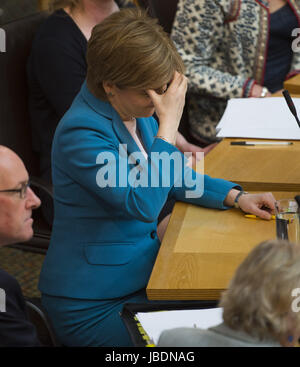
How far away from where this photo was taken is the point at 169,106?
1.45 metres

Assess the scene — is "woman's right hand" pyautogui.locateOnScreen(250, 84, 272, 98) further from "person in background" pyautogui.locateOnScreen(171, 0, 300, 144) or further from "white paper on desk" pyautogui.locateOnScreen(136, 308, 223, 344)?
"white paper on desk" pyautogui.locateOnScreen(136, 308, 223, 344)

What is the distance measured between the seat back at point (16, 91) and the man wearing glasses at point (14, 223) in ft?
2.47

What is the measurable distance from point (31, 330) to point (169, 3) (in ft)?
5.77

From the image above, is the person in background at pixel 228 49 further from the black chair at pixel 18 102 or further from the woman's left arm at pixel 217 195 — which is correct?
the woman's left arm at pixel 217 195

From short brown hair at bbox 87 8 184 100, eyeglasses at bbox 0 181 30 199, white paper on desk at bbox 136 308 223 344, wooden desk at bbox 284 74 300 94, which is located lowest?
white paper on desk at bbox 136 308 223 344

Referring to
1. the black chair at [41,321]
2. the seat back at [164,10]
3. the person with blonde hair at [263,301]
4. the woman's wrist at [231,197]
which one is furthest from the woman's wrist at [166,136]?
the seat back at [164,10]

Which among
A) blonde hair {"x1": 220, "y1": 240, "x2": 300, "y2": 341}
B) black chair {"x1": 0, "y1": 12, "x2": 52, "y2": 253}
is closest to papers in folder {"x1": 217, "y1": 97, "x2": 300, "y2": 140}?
black chair {"x1": 0, "y1": 12, "x2": 52, "y2": 253}

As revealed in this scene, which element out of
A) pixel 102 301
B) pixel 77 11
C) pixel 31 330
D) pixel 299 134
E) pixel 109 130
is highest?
pixel 77 11

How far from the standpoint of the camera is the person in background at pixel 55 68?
1938 millimetres

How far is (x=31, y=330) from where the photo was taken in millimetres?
1108

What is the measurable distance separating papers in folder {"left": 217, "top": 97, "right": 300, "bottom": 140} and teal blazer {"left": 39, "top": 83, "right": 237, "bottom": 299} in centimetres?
55

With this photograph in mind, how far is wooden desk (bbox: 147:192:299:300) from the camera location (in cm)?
122
